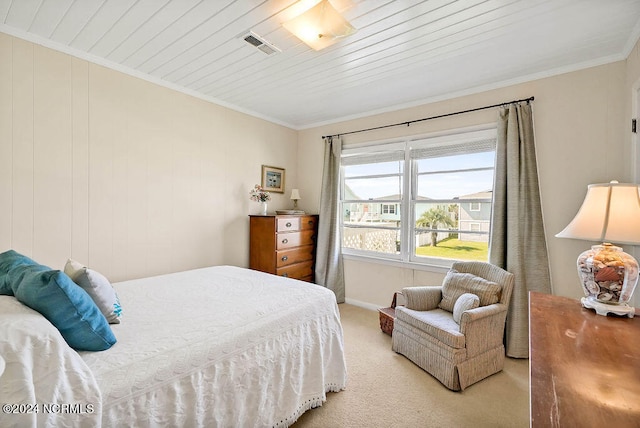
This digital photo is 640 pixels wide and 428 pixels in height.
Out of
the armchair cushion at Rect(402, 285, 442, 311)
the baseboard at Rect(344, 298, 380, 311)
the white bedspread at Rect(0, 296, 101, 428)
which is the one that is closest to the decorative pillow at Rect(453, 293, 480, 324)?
the armchair cushion at Rect(402, 285, 442, 311)

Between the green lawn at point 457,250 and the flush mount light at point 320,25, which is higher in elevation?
the flush mount light at point 320,25

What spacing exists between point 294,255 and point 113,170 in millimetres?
2228

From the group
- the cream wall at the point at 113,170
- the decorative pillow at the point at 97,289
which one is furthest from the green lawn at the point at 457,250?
the decorative pillow at the point at 97,289

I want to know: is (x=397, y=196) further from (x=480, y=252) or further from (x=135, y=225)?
(x=135, y=225)

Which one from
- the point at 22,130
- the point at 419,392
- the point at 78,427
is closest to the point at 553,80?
the point at 419,392

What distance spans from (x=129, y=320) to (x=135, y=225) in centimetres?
157

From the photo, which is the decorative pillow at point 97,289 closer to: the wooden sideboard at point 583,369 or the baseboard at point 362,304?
the wooden sideboard at point 583,369

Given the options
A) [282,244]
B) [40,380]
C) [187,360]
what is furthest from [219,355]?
[282,244]

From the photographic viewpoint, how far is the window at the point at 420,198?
314 centimetres

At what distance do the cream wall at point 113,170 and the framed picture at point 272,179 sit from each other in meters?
0.34

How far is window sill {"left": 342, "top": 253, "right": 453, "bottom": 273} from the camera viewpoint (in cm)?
330

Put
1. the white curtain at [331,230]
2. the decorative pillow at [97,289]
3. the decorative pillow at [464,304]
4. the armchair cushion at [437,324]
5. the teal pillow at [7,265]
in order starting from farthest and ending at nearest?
the white curtain at [331,230], the decorative pillow at [464,304], the armchair cushion at [437,324], the decorative pillow at [97,289], the teal pillow at [7,265]

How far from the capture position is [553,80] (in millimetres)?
2658

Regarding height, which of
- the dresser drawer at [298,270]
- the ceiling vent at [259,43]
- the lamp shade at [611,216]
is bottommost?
the dresser drawer at [298,270]
